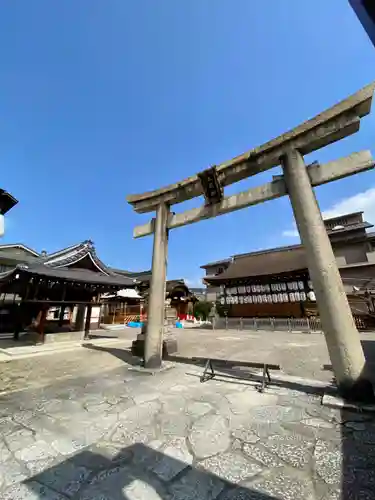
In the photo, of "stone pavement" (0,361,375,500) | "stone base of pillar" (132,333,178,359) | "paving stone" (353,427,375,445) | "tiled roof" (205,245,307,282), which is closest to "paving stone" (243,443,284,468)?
"stone pavement" (0,361,375,500)

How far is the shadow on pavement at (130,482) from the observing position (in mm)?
2125

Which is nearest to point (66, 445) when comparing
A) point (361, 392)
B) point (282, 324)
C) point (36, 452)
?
point (36, 452)

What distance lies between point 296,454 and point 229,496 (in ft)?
3.60

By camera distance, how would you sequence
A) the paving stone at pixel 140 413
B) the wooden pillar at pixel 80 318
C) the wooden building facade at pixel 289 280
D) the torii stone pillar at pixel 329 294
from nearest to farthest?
the paving stone at pixel 140 413, the torii stone pillar at pixel 329 294, the wooden pillar at pixel 80 318, the wooden building facade at pixel 289 280

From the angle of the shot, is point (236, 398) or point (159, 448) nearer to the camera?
point (159, 448)

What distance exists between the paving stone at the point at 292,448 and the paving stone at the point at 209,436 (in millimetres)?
568

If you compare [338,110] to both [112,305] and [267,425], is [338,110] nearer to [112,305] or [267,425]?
[267,425]

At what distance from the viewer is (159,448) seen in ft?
9.40

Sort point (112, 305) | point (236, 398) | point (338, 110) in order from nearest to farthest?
point (236, 398), point (338, 110), point (112, 305)

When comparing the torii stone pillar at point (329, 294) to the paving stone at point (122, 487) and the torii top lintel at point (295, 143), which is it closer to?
the torii top lintel at point (295, 143)

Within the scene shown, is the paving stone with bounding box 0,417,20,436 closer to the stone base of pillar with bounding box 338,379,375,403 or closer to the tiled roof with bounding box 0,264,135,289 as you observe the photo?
Answer: the stone base of pillar with bounding box 338,379,375,403

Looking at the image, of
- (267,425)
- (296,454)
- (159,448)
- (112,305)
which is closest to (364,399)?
(267,425)

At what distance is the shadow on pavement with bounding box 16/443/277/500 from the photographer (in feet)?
6.97

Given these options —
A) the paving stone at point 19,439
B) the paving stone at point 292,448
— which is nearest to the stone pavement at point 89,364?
the paving stone at point 19,439
